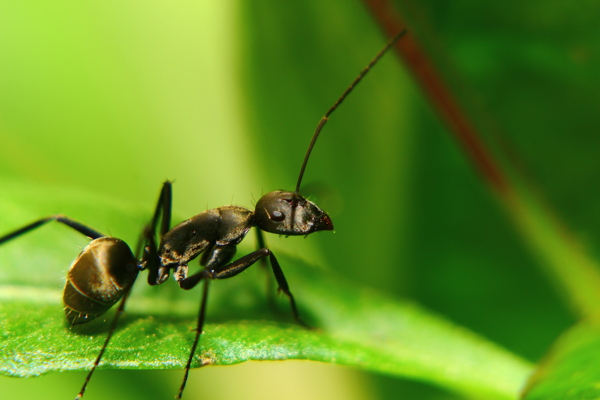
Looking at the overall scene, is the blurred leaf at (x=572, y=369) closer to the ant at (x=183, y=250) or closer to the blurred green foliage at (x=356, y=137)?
the blurred green foliage at (x=356, y=137)

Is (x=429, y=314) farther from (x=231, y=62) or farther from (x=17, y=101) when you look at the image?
(x=17, y=101)

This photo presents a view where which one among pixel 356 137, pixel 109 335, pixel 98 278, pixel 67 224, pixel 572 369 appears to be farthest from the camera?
pixel 356 137

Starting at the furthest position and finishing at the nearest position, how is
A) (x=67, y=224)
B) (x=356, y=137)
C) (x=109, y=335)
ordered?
(x=356, y=137)
(x=67, y=224)
(x=109, y=335)

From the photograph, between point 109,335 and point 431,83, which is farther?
point 431,83

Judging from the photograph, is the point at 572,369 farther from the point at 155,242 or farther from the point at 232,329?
the point at 155,242

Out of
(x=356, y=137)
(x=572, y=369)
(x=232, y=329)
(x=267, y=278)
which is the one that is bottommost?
(x=232, y=329)

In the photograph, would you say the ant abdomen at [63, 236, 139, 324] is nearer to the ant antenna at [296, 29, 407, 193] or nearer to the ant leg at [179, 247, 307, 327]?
the ant leg at [179, 247, 307, 327]

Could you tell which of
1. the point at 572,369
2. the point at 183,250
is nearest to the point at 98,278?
the point at 183,250
